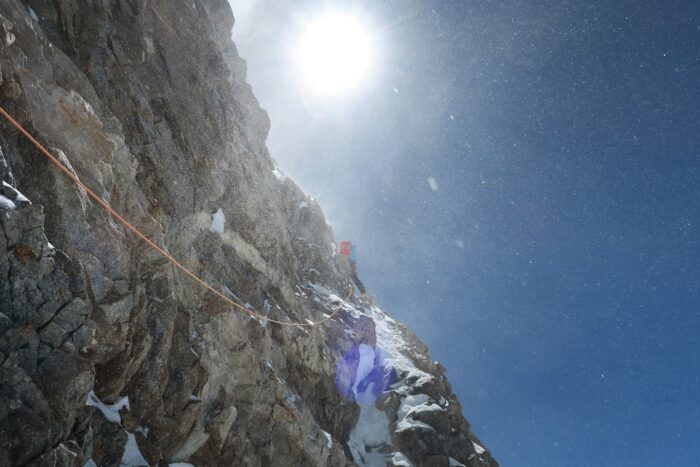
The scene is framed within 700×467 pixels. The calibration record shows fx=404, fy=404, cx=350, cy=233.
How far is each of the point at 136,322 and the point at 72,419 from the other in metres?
4.09

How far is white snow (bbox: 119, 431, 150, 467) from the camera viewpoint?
12.8 meters

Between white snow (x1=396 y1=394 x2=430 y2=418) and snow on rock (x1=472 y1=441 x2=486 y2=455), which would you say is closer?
white snow (x1=396 y1=394 x2=430 y2=418)

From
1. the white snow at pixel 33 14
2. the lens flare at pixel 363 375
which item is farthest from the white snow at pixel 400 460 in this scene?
the white snow at pixel 33 14

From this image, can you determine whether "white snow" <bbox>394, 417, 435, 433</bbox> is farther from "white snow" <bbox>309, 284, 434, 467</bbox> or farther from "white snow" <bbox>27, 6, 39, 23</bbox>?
"white snow" <bbox>27, 6, 39, 23</bbox>

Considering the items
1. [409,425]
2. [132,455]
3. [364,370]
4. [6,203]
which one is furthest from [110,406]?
[364,370]

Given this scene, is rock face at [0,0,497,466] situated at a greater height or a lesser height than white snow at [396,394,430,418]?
lesser

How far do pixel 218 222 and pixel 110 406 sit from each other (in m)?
11.5

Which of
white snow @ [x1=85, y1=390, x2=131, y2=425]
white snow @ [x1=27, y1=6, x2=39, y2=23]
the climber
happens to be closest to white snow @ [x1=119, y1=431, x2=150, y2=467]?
white snow @ [x1=85, y1=390, x2=131, y2=425]

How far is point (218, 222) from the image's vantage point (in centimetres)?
2248

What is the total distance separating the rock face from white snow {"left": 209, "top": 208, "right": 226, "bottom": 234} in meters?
0.14

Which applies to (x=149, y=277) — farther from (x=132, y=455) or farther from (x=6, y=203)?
(x=6, y=203)

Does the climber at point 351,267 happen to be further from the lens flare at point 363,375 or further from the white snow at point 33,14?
the white snow at point 33,14

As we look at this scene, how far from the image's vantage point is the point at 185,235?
19.2 meters

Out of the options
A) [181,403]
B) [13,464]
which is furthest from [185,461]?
[13,464]
